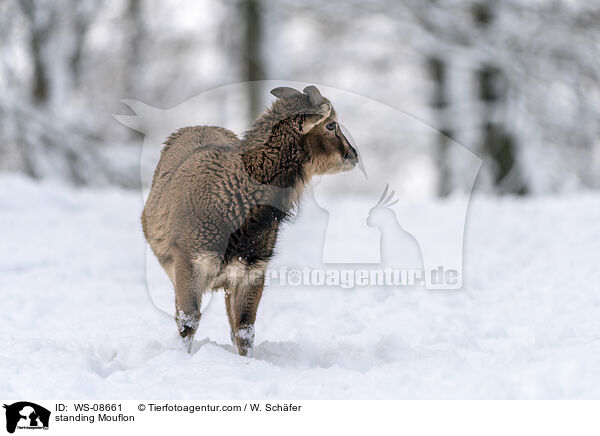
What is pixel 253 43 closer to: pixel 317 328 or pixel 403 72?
pixel 403 72

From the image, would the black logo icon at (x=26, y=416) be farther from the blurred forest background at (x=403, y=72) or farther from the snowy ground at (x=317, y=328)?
the blurred forest background at (x=403, y=72)

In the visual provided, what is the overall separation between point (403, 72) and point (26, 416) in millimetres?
15854

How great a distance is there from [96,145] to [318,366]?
9.57 m

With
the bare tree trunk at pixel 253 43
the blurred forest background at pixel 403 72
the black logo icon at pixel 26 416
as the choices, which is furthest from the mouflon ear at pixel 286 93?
the bare tree trunk at pixel 253 43

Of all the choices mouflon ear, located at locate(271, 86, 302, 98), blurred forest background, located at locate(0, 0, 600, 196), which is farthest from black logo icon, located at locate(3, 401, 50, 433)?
blurred forest background, located at locate(0, 0, 600, 196)

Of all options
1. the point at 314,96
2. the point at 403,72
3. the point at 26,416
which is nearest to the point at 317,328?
the point at 314,96

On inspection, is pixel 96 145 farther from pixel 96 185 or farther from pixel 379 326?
pixel 379 326

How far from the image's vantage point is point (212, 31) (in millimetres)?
19109

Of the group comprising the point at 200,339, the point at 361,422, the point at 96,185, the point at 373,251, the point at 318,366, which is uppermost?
the point at 96,185

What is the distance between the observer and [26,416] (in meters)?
3.30

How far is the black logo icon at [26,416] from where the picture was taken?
3240mm

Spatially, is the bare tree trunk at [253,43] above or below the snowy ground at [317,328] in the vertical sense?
above

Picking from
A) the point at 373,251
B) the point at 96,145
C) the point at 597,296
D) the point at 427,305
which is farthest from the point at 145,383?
the point at 96,145

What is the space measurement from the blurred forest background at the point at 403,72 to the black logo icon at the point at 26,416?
9030 mm
